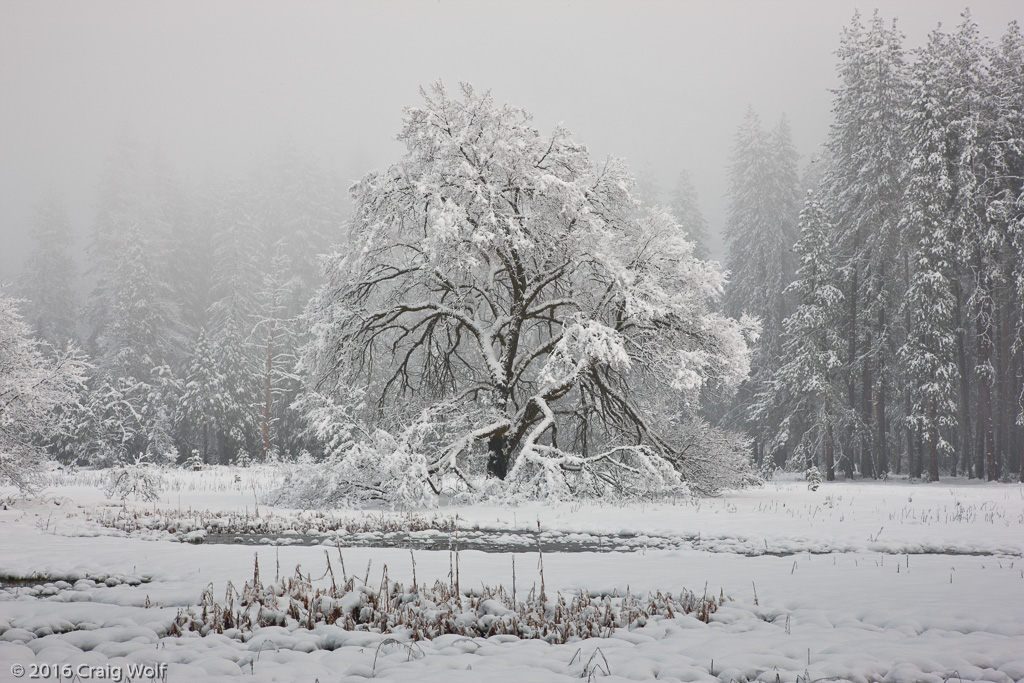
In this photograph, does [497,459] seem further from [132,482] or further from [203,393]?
[203,393]

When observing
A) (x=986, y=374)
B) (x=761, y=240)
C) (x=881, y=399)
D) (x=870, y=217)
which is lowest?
(x=881, y=399)

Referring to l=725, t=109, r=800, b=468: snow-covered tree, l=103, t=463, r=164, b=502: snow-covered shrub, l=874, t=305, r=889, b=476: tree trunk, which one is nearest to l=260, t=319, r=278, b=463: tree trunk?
l=103, t=463, r=164, b=502: snow-covered shrub

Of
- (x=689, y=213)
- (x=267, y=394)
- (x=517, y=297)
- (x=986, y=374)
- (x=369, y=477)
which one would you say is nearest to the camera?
(x=369, y=477)

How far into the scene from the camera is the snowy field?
4.18 meters

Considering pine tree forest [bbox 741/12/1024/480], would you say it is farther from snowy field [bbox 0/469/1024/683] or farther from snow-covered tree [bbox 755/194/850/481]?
snowy field [bbox 0/469/1024/683]

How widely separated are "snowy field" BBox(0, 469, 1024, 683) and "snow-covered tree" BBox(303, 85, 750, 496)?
3.30 metres

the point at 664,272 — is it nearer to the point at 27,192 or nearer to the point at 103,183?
the point at 103,183

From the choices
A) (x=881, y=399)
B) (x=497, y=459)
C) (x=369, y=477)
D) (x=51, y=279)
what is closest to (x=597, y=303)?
(x=497, y=459)

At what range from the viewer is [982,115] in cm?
2473

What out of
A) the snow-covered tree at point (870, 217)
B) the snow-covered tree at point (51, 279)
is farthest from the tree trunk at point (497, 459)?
the snow-covered tree at point (51, 279)

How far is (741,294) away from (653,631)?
34.7 m

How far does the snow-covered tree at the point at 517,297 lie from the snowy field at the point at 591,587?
330cm

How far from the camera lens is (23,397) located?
1359 centimetres

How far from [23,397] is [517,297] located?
10806mm
